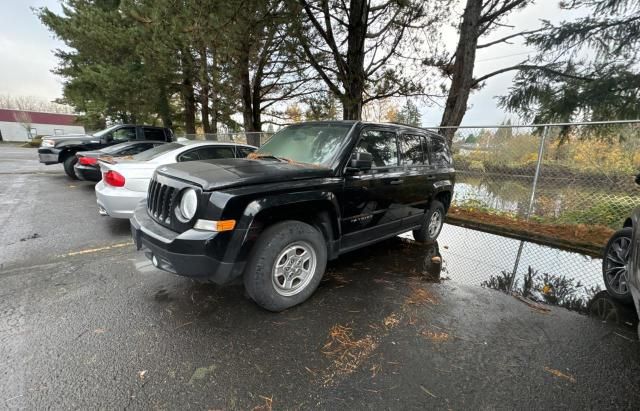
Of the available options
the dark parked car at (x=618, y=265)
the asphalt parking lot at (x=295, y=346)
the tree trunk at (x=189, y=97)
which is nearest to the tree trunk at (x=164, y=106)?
the tree trunk at (x=189, y=97)

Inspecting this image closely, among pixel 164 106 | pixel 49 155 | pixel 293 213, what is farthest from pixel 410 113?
pixel 164 106

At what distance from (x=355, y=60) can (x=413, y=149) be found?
16.4 ft

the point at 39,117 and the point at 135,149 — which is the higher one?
the point at 39,117

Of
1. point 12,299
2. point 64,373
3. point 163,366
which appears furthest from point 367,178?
point 12,299

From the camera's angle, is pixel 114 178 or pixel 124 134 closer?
pixel 114 178

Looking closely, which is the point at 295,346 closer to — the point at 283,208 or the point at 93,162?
the point at 283,208

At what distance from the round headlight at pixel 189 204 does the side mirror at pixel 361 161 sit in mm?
1581

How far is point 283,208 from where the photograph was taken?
257cm

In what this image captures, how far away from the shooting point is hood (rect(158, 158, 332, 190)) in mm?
2346

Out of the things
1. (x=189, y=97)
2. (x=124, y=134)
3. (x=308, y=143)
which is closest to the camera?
(x=308, y=143)

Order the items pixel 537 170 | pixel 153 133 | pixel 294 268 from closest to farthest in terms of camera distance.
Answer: pixel 294 268
pixel 537 170
pixel 153 133

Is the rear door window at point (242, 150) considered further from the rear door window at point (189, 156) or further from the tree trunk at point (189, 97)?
the tree trunk at point (189, 97)

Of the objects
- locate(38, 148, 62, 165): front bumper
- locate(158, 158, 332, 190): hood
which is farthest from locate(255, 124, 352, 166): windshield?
locate(38, 148, 62, 165): front bumper

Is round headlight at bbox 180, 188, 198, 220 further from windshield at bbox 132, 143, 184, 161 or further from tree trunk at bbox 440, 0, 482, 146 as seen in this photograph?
tree trunk at bbox 440, 0, 482, 146
